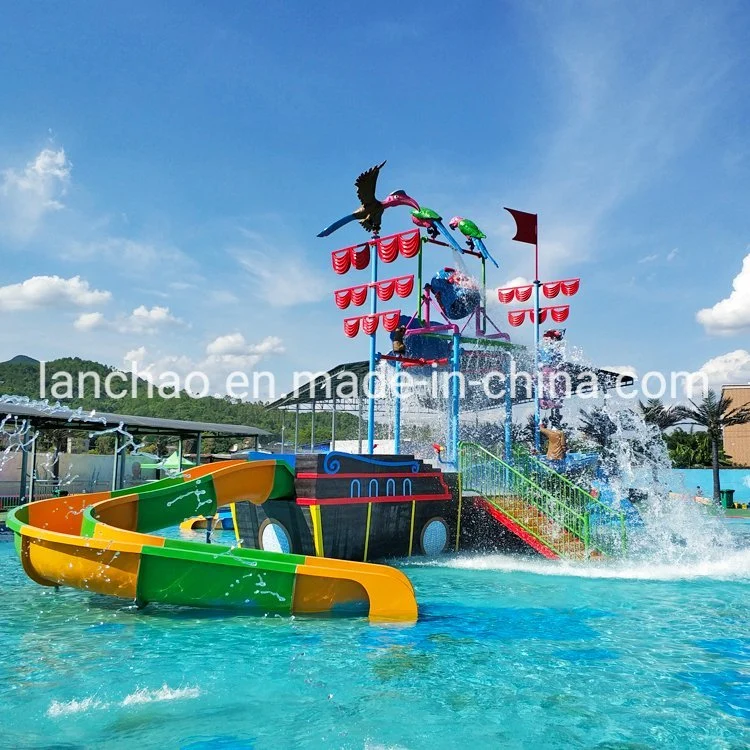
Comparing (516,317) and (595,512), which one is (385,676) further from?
(516,317)

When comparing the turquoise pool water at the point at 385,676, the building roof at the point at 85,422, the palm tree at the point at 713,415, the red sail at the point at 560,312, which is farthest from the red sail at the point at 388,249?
the palm tree at the point at 713,415

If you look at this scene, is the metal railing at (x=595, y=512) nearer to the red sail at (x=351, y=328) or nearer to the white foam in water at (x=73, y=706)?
the red sail at (x=351, y=328)

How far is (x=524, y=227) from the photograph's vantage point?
667 inches

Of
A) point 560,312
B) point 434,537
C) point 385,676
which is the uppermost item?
point 560,312

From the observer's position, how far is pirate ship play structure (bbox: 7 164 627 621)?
24.4 feet

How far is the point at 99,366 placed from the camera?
265 ft

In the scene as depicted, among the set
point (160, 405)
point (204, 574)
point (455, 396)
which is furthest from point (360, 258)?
point (160, 405)

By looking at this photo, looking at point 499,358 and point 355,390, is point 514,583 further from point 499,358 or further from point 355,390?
point 355,390

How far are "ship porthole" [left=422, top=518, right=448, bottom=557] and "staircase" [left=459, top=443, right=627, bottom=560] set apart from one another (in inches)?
34.9

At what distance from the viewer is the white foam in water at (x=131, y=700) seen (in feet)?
15.5

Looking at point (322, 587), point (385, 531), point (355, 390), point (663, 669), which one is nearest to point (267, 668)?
point (322, 587)

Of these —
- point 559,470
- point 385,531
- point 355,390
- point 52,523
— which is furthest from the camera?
point 355,390

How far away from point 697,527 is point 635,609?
382 inches

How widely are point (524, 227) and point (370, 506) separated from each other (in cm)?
904
